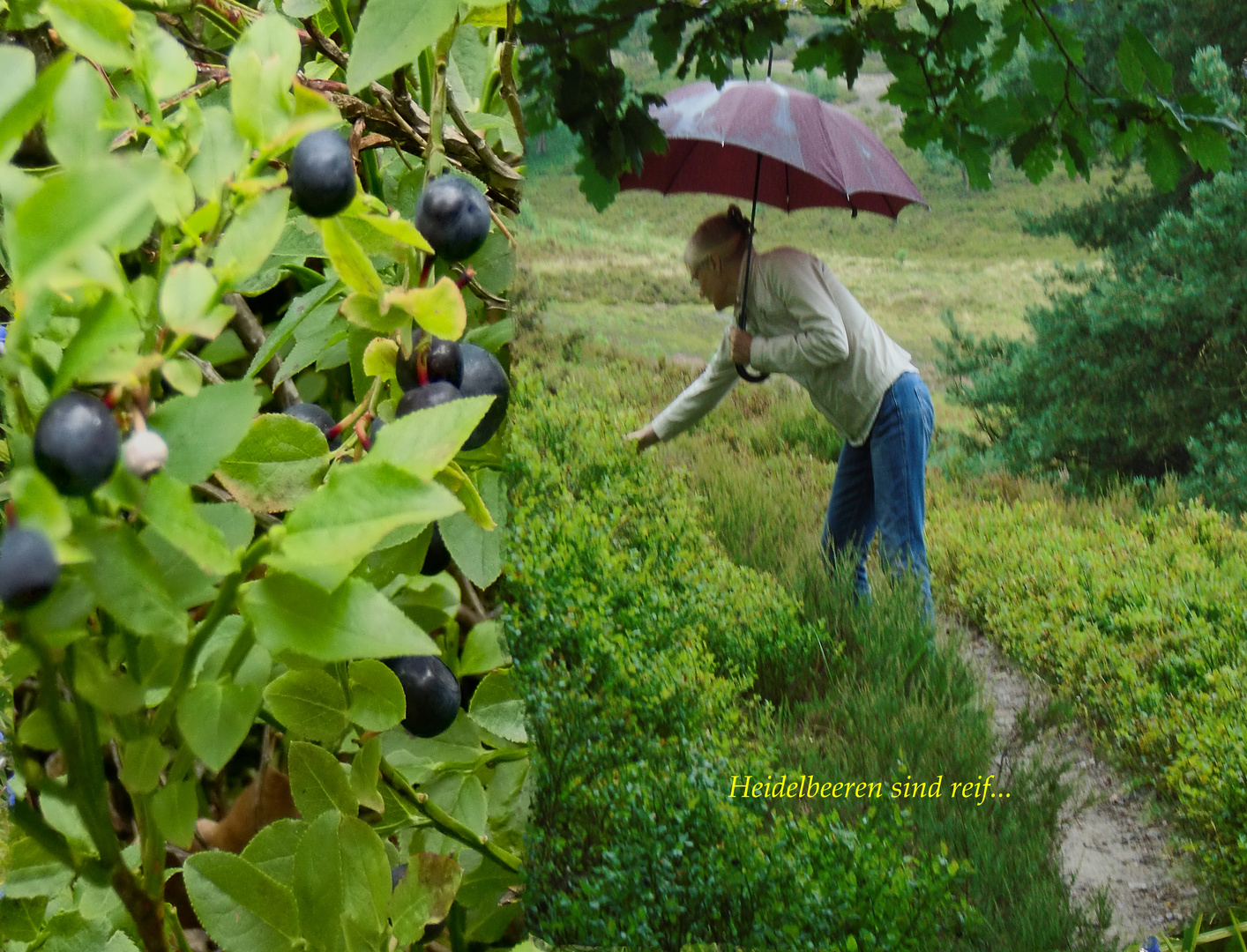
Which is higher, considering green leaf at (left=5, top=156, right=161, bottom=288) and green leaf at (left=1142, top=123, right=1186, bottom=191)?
green leaf at (left=1142, top=123, right=1186, bottom=191)

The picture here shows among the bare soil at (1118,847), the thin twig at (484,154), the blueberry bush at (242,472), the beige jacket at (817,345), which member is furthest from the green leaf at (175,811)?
the bare soil at (1118,847)

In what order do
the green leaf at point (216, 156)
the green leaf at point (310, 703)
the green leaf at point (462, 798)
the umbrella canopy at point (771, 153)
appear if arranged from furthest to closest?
the umbrella canopy at point (771, 153) → the green leaf at point (462, 798) → the green leaf at point (310, 703) → the green leaf at point (216, 156)

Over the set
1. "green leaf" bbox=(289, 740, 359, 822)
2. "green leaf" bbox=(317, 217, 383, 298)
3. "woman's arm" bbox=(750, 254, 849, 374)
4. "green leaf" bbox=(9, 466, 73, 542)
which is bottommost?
"green leaf" bbox=(289, 740, 359, 822)

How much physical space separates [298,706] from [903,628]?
485 mm

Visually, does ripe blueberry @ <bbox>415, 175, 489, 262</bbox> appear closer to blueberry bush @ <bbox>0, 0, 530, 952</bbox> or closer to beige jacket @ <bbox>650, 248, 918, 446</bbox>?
blueberry bush @ <bbox>0, 0, 530, 952</bbox>

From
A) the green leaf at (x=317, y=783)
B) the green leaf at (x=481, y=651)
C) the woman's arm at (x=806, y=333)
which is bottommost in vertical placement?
the green leaf at (x=481, y=651)

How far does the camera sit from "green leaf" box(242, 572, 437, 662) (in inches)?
11.7

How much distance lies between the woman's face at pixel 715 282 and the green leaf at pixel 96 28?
0.45 metres

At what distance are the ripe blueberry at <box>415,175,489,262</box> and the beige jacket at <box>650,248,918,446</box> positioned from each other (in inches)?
13.5

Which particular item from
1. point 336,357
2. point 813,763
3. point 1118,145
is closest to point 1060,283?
point 1118,145

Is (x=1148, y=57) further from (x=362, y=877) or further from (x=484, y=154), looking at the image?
(x=362, y=877)

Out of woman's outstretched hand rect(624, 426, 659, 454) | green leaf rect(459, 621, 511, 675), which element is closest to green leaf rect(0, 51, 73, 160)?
green leaf rect(459, 621, 511, 675)

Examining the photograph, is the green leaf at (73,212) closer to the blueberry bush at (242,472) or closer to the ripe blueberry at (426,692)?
the blueberry bush at (242,472)

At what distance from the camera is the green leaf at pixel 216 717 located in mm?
332
